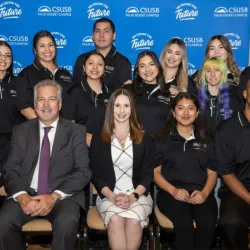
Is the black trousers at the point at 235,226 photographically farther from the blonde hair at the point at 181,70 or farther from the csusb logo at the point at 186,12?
the csusb logo at the point at 186,12

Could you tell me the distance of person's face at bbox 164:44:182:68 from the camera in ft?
15.8

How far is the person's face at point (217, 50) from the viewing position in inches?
199

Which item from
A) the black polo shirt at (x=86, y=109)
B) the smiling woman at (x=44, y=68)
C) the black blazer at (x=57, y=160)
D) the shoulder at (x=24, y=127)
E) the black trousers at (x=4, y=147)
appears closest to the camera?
the black blazer at (x=57, y=160)

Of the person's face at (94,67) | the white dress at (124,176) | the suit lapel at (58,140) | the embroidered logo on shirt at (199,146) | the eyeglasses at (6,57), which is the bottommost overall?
the white dress at (124,176)

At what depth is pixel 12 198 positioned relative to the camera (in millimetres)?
3715

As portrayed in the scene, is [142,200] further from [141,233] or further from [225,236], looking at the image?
[225,236]

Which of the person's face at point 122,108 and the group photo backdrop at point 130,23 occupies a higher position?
the group photo backdrop at point 130,23

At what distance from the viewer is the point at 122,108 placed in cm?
394

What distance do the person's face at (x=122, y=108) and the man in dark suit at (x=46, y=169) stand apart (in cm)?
31

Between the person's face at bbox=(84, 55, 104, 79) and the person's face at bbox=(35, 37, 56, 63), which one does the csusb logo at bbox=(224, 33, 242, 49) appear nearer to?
the person's face at bbox=(84, 55, 104, 79)

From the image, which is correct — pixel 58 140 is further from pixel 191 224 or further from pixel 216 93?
pixel 216 93

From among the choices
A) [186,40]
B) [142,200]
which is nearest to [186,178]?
[142,200]

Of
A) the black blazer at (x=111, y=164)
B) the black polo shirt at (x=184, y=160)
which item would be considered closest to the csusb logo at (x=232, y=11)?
the black polo shirt at (x=184, y=160)

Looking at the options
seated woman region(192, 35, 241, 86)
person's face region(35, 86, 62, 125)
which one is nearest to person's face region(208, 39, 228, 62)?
seated woman region(192, 35, 241, 86)
